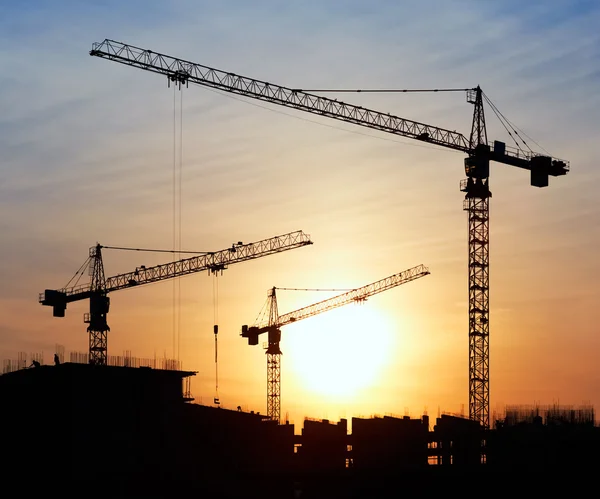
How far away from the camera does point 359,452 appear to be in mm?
130750

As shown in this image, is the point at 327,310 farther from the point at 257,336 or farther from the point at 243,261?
the point at 243,261

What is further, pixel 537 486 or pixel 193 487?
pixel 537 486

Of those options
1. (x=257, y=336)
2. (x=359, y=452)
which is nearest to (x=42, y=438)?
(x=359, y=452)

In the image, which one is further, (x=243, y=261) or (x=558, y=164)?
(x=243, y=261)

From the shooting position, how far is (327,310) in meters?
180

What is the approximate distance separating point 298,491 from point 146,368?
17953 millimetres

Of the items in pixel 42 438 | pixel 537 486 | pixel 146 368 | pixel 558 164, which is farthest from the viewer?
pixel 558 164

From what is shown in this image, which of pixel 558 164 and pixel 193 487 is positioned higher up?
pixel 558 164

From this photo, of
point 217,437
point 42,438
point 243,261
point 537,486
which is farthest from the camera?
point 243,261

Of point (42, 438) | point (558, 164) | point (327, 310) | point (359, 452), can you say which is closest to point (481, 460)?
point (359, 452)

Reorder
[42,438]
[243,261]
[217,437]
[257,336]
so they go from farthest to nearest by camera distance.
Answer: [257,336] → [243,261] → [217,437] → [42,438]

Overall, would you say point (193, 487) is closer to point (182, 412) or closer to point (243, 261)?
point (182, 412)

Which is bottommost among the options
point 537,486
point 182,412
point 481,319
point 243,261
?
point 537,486

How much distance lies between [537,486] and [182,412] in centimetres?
4363
